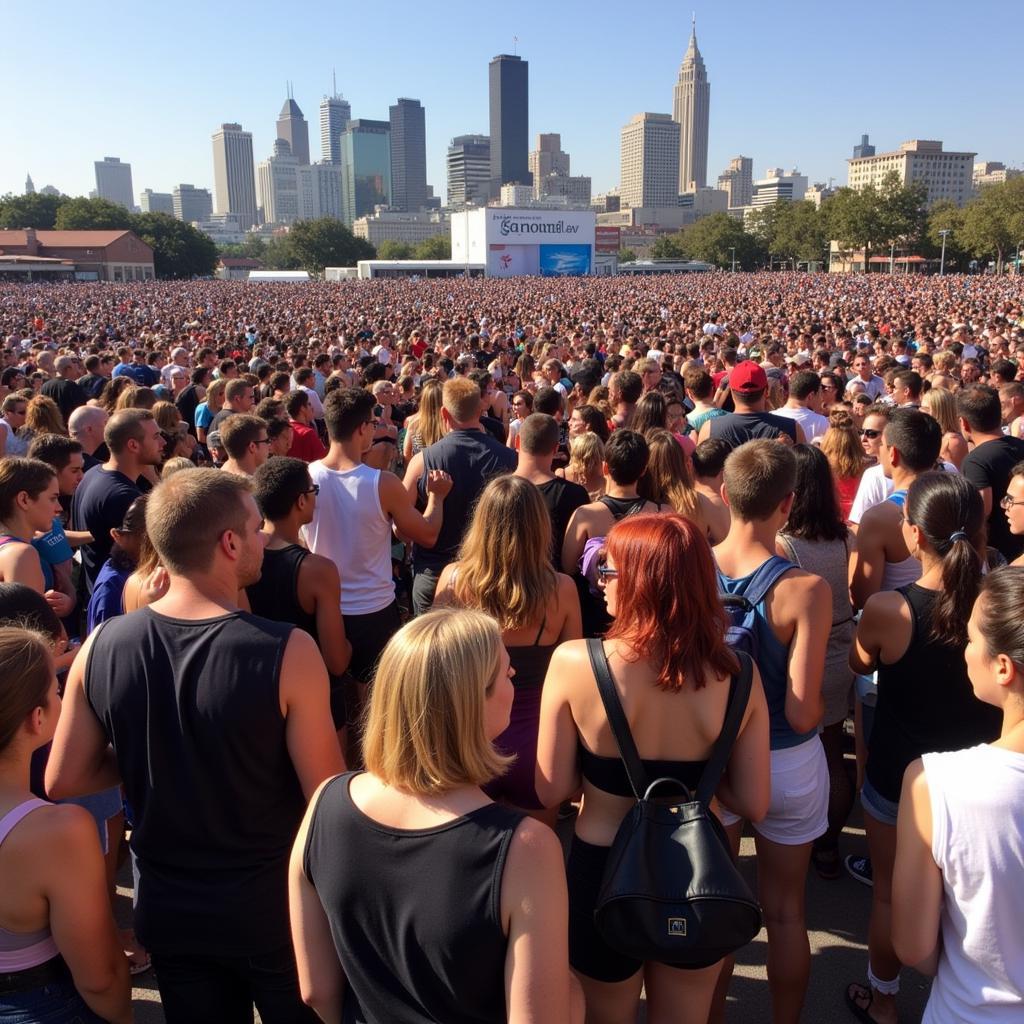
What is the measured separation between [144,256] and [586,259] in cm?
5464

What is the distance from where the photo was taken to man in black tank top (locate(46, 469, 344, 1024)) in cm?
211

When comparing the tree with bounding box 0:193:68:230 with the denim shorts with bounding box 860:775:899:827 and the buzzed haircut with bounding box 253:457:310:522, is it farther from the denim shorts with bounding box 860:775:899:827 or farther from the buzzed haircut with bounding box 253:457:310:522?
the denim shorts with bounding box 860:775:899:827

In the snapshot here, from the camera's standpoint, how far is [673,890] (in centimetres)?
193

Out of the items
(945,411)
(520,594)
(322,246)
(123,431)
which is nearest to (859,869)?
(520,594)

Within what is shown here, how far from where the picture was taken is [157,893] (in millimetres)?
2199

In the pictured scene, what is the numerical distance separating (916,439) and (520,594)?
2.29m

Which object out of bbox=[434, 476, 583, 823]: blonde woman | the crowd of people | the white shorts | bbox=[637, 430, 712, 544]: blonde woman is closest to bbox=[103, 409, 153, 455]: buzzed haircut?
the crowd of people

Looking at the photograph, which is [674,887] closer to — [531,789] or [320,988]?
[320,988]

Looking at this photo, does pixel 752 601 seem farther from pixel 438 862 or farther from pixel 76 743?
pixel 76 743

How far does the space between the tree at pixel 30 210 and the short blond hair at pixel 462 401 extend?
138392 mm

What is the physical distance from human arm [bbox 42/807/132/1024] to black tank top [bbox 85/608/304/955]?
0.65 ft

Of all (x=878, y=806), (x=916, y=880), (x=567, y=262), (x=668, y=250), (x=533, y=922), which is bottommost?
(x=878, y=806)

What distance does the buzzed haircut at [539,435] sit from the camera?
4410mm

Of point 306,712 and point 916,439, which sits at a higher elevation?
point 916,439
